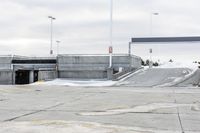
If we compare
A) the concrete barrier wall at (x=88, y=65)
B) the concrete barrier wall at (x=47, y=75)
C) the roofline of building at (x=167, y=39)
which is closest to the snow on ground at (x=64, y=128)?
the concrete barrier wall at (x=47, y=75)

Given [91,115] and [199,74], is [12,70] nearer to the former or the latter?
[199,74]

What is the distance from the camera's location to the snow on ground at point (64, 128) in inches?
A: 446

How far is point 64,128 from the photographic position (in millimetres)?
11703

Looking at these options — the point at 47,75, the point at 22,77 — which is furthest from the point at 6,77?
the point at 47,75

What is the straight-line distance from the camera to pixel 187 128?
12.0 meters

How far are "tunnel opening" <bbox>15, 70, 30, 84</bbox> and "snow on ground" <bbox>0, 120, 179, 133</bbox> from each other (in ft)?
157

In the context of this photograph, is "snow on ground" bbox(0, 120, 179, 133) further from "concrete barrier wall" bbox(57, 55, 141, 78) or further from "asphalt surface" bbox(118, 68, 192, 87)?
"concrete barrier wall" bbox(57, 55, 141, 78)

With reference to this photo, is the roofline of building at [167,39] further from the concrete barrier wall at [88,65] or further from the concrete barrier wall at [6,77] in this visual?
the concrete barrier wall at [6,77]

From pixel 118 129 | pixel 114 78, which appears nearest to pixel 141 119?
pixel 118 129

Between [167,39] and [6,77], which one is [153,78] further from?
[167,39]

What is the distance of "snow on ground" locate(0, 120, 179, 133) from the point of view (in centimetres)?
1132

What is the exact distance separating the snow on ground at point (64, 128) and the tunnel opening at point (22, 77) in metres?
47.8

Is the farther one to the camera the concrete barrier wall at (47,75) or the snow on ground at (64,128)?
the concrete barrier wall at (47,75)

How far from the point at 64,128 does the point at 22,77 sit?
51.5 metres
